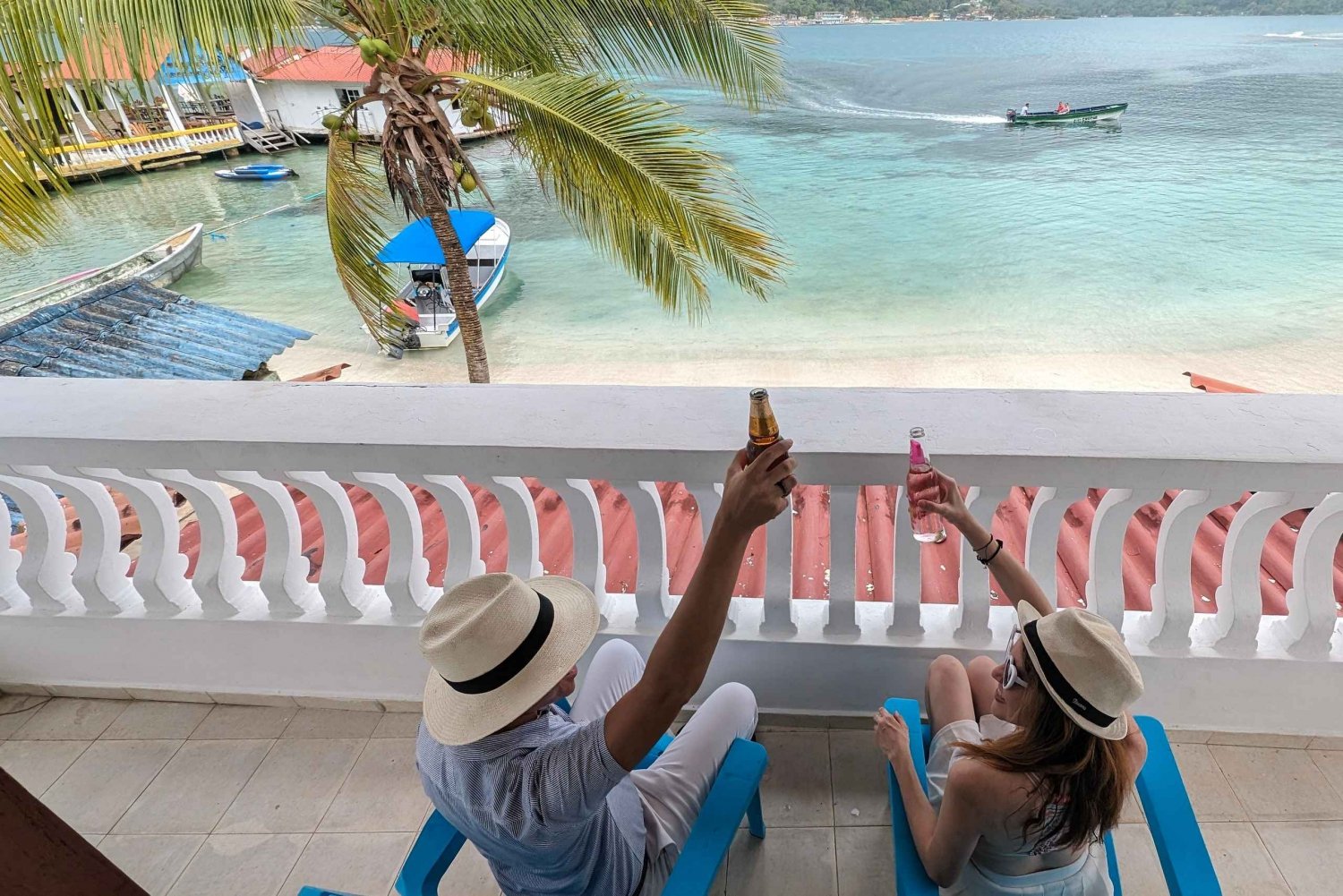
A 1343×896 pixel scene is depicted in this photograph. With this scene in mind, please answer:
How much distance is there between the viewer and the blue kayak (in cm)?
4462

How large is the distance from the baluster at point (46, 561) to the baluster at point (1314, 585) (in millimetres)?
3638

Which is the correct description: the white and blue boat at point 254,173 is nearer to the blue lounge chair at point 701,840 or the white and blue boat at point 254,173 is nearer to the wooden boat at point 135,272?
the wooden boat at point 135,272

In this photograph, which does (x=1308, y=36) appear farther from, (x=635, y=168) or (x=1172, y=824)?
(x=1172, y=824)

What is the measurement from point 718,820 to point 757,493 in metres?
0.74

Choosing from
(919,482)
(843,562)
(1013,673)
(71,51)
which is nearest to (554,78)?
(71,51)

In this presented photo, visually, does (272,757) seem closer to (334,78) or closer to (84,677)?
(84,677)

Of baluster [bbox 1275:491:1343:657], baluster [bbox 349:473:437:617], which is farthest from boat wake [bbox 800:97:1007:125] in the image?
baluster [bbox 349:473:437:617]

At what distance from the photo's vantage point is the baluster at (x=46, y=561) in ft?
7.58

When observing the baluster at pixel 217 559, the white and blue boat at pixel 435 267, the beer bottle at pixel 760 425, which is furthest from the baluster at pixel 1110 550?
the white and blue boat at pixel 435 267

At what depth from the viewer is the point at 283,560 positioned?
2.23 m

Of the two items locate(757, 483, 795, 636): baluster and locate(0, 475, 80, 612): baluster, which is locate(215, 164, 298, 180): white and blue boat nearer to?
locate(0, 475, 80, 612): baluster

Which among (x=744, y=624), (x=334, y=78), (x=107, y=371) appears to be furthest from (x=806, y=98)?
(x=744, y=624)

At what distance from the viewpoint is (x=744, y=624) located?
2.13 meters

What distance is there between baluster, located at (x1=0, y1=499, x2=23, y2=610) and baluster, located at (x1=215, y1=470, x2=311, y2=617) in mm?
915
